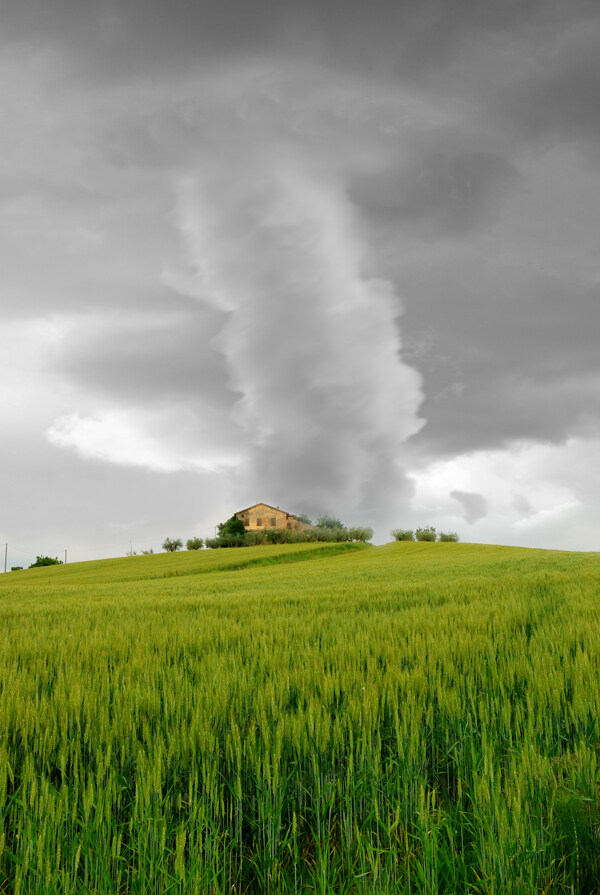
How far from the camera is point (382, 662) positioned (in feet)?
16.2

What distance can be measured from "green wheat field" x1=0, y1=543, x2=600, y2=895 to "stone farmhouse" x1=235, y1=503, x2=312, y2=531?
95.4m

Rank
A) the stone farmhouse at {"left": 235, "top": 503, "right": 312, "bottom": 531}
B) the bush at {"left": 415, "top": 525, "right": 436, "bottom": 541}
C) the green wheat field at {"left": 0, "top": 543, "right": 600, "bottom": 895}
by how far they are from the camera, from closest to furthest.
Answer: the green wheat field at {"left": 0, "top": 543, "right": 600, "bottom": 895} < the bush at {"left": 415, "top": 525, "right": 436, "bottom": 541} < the stone farmhouse at {"left": 235, "top": 503, "right": 312, "bottom": 531}

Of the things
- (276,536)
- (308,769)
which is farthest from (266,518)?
(308,769)

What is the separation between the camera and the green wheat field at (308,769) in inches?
80.7

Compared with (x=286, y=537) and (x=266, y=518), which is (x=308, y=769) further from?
(x=266, y=518)

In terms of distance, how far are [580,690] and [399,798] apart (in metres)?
1.91

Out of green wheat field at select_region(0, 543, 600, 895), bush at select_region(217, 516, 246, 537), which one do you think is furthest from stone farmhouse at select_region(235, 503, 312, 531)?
green wheat field at select_region(0, 543, 600, 895)

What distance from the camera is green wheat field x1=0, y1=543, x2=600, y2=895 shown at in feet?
6.73

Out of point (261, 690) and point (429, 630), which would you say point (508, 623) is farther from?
point (261, 690)

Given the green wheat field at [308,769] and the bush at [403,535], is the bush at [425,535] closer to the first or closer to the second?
the bush at [403,535]

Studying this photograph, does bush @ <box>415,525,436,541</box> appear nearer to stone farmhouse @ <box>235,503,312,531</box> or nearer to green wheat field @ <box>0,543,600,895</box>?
stone farmhouse @ <box>235,503,312,531</box>

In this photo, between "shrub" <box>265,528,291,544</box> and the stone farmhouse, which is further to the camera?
the stone farmhouse

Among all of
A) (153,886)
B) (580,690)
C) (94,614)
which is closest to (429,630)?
(580,690)

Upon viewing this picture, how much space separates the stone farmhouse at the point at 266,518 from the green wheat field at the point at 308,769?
9537 centimetres
